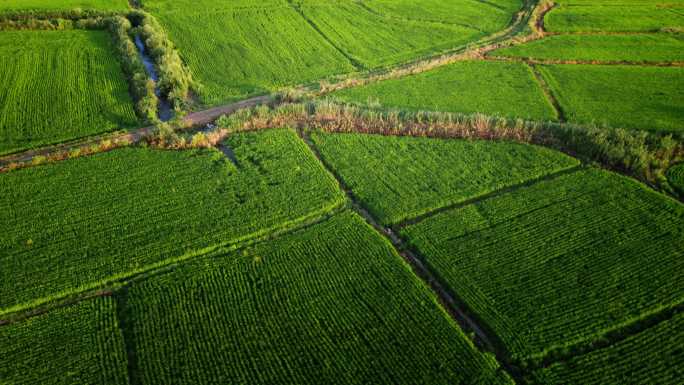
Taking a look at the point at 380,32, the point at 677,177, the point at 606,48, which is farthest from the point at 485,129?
the point at 606,48

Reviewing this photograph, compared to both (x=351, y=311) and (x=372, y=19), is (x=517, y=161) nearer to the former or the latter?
(x=351, y=311)

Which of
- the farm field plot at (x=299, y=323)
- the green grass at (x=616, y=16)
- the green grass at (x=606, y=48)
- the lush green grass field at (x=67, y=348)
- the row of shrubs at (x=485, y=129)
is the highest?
the green grass at (x=616, y=16)

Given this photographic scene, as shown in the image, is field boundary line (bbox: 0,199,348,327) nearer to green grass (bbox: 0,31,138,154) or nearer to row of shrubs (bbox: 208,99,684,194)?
row of shrubs (bbox: 208,99,684,194)

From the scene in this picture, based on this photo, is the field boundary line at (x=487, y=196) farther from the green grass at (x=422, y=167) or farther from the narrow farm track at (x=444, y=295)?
the narrow farm track at (x=444, y=295)

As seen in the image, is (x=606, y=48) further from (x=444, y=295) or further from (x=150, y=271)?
(x=150, y=271)

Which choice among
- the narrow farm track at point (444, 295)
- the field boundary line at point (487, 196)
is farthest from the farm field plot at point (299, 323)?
the field boundary line at point (487, 196)

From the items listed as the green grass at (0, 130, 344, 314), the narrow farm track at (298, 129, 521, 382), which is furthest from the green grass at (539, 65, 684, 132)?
the green grass at (0, 130, 344, 314)
